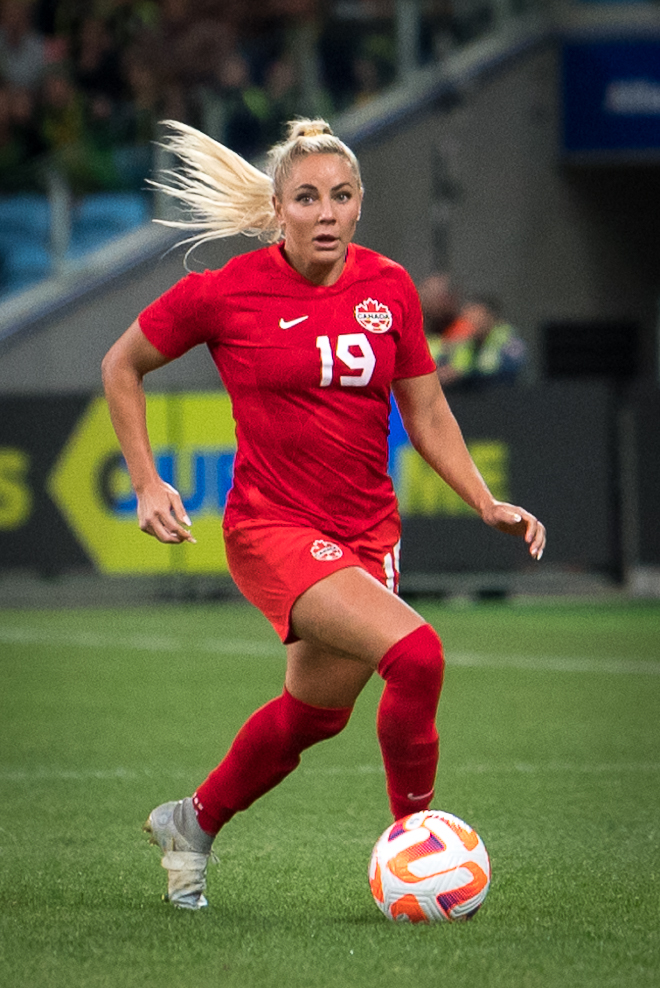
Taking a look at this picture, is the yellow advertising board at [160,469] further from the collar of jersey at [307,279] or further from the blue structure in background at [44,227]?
the collar of jersey at [307,279]

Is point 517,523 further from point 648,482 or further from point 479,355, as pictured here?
point 648,482

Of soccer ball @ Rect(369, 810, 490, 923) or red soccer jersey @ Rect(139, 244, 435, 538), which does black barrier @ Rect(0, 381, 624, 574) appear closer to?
red soccer jersey @ Rect(139, 244, 435, 538)

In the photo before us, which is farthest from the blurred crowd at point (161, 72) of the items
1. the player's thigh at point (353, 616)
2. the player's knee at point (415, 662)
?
the player's knee at point (415, 662)

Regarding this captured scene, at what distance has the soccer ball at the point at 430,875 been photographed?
14.6 feet

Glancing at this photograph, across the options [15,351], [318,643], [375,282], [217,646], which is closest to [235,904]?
[318,643]

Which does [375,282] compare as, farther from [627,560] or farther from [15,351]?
[15,351]

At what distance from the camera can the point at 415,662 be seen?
4406 mm

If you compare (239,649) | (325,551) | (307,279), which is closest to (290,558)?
(325,551)

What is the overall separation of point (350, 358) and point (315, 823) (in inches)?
76.1

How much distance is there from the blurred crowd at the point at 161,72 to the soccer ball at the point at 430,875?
11.6 m

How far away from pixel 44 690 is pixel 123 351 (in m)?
4.74

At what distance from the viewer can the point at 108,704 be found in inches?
346

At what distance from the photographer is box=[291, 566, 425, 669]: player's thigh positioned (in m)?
4.43

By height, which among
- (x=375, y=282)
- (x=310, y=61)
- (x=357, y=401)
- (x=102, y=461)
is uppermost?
(x=310, y=61)
